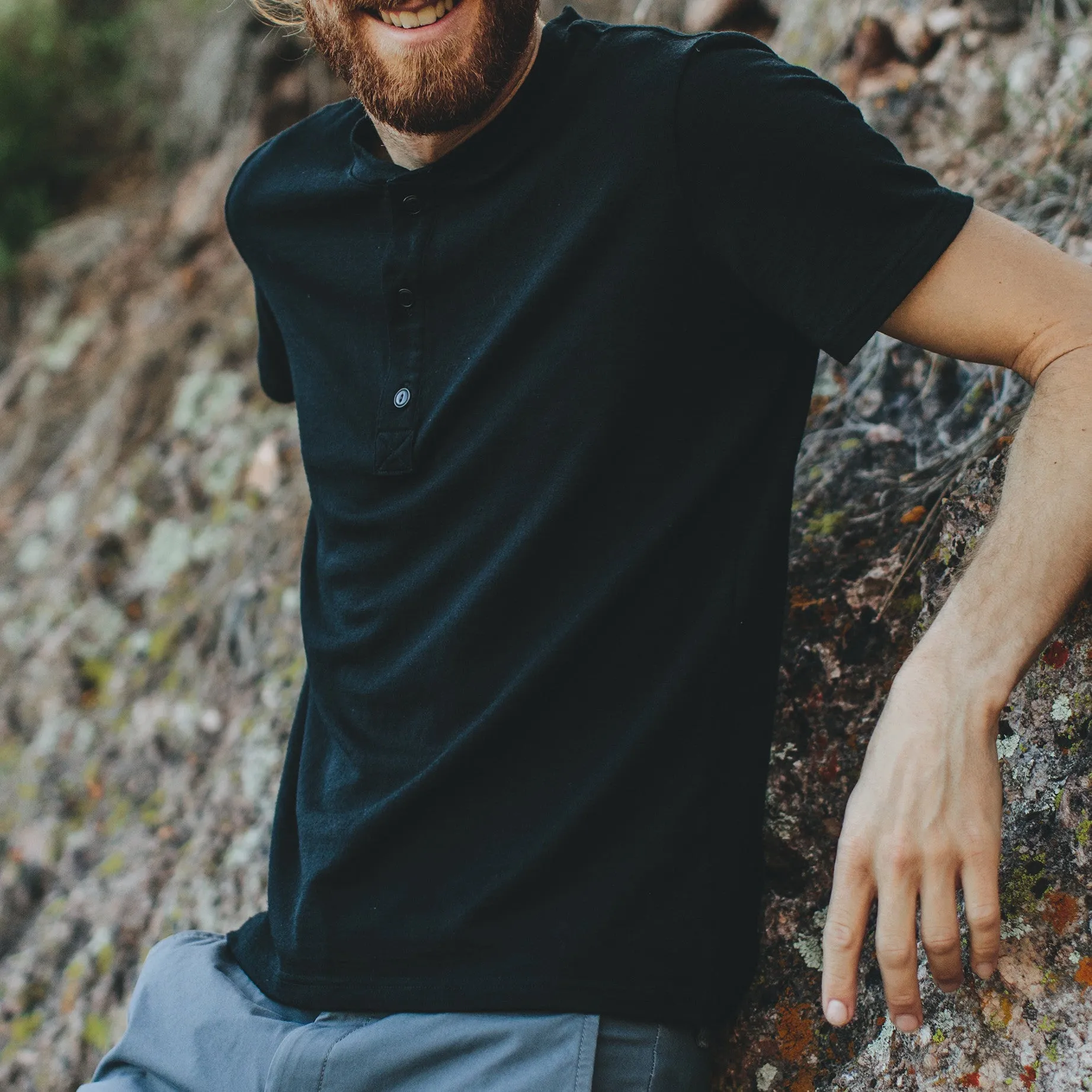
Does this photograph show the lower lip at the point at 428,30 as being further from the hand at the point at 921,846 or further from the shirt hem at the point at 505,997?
the shirt hem at the point at 505,997

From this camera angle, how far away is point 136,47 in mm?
5523

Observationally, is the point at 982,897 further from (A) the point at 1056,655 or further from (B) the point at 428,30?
(B) the point at 428,30

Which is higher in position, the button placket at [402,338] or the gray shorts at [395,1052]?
the button placket at [402,338]

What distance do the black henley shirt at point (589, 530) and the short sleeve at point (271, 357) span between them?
56 centimetres

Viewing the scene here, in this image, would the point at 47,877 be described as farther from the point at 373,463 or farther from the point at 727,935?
the point at 727,935

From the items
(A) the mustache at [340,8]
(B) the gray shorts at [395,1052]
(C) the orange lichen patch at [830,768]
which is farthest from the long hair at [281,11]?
(B) the gray shorts at [395,1052]

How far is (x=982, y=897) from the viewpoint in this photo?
45.0 inches

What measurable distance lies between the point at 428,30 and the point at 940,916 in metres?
1.47

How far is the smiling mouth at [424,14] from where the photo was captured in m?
1.71

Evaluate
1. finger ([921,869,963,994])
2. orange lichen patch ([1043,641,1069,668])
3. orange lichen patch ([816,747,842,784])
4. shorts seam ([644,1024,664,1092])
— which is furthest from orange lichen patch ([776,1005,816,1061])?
orange lichen patch ([1043,641,1069,668])

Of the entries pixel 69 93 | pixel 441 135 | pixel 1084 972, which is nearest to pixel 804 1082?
pixel 1084 972

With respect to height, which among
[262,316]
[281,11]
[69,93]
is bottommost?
[262,316]

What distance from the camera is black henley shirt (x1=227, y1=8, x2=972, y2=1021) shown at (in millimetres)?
1439

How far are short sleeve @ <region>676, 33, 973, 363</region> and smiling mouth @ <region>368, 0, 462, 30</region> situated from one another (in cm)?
45
